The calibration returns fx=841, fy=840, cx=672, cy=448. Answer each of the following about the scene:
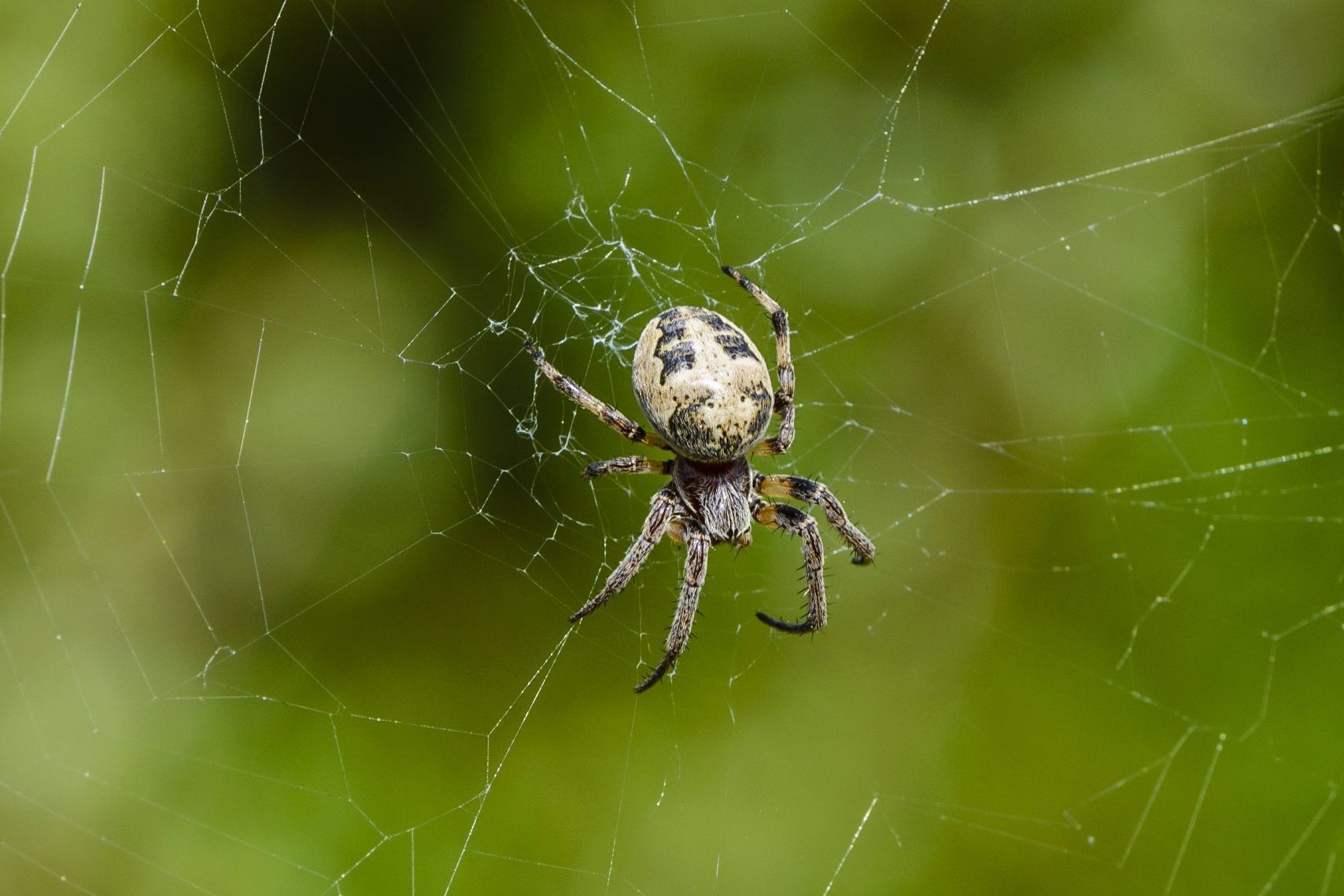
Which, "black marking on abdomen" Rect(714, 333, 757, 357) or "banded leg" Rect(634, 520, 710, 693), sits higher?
"black marking on abdomen" Rect(714, 333, 757, 357)

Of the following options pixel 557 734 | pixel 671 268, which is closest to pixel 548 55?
pixel 671 268

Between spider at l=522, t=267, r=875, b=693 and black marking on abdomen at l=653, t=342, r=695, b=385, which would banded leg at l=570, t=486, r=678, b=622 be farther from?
black marking on abdomen at l=653, t=342, r=695, b=385

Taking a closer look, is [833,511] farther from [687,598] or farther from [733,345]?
[733,345]

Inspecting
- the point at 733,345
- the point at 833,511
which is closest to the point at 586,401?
the point at 733,345

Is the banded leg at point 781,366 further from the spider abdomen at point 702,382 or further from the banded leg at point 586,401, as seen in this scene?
the banded leg at point 586,401

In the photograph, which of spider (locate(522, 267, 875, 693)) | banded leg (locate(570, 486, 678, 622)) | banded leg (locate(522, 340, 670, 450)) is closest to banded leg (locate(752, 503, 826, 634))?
spider (locate(522, 267, 875, 693))

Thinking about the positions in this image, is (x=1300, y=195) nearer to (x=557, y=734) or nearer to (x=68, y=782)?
(x=557, y=734)
